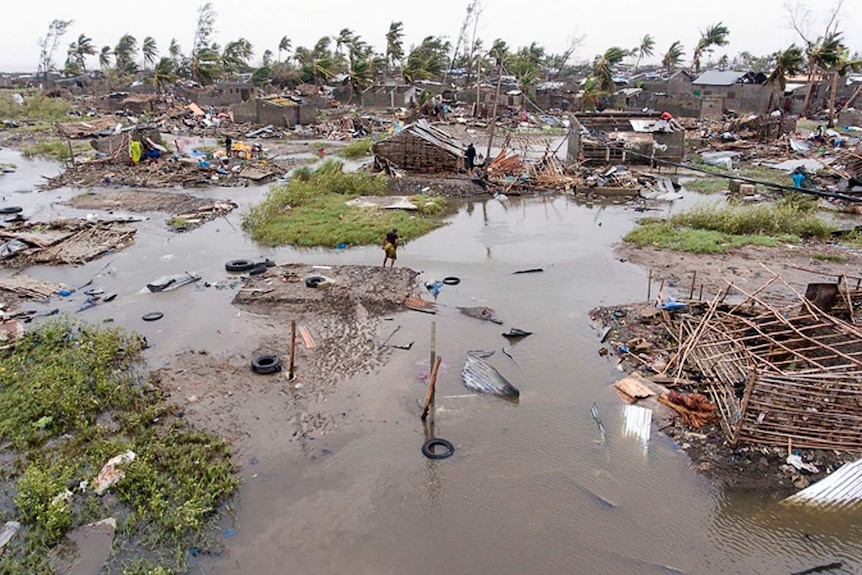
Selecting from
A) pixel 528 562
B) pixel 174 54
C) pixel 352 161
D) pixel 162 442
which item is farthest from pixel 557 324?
pixel 174 54

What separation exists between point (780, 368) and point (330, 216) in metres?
12.0

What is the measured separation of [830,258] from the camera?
12945 millimetres

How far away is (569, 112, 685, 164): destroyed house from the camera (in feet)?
77.6

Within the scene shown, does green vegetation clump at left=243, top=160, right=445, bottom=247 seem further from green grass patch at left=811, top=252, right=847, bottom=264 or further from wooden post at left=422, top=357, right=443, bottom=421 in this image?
green grass patch at left=811, top=252, right=847, bottom=264

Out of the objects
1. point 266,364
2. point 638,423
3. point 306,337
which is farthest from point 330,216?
point 638,423

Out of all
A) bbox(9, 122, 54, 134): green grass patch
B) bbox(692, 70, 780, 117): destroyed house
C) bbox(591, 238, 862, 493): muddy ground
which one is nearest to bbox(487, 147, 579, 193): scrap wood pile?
bbox(591, 238, 862, 493): muddy ground

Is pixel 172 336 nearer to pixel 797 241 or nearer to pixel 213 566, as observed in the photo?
pixel 213 566

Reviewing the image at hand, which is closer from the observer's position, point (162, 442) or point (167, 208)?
point (162, 442)

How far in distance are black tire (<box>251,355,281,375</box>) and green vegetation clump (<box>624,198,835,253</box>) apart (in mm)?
9857

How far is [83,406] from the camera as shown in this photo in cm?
748

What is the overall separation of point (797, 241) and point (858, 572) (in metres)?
11.0

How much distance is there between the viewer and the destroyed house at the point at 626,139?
23.6 m

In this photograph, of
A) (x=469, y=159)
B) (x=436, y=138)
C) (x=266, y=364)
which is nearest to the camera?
(x=266, y=364)

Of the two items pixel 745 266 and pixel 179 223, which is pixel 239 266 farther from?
pixel 745 266
